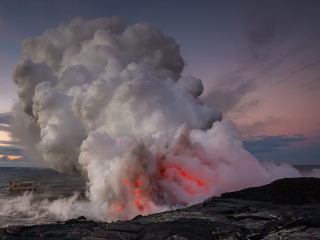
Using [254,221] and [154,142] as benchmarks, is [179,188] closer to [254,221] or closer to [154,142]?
[154,142]

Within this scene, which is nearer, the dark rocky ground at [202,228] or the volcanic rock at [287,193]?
the dark rocky ground at [202,228]

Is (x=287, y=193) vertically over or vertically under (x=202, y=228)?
over

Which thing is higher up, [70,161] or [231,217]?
[70,161]

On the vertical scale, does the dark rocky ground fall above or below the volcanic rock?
below

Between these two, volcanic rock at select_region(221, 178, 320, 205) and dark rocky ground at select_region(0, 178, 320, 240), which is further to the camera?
volcanic rock at select_region(221, 178, 320, 205)

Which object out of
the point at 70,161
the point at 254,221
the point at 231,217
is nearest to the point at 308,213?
the point at 254,221

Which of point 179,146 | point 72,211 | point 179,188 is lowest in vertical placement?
point 72,211

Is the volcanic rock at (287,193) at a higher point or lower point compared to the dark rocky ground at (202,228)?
higher

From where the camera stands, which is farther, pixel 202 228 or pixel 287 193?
pixel 287 193

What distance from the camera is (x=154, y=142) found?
41125 mm

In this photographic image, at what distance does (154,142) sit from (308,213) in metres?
29.3

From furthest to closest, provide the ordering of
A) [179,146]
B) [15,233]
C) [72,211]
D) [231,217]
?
[179,146] → [72,211] → [231,217] → [15,233]

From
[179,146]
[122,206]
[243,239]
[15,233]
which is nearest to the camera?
[243,239]

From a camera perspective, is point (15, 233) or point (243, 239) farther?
point (15, 233)
